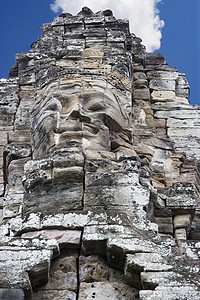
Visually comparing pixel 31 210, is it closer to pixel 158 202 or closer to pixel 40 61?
pixel 158 202

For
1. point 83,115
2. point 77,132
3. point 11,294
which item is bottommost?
point 11,294

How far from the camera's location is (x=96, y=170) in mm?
8266

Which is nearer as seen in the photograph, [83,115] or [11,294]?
[11,294]

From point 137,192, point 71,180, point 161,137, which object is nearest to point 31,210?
point 71,180

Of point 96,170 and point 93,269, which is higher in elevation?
point 96,170

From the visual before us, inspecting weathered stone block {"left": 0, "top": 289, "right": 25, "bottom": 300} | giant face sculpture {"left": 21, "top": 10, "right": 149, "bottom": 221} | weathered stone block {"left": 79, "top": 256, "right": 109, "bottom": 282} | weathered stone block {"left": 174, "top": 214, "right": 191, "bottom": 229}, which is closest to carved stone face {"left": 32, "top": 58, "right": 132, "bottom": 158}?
giant face sculpture {"left": 21, "top": 10, "right": 149, "bottom": 221}

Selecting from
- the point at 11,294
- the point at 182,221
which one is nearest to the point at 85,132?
the point at 182,221

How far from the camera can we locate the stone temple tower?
683cm

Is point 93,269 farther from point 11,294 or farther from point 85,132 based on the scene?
point 85,132

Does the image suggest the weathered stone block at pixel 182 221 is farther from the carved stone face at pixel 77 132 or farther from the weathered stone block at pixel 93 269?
the weathered stone block at pixel 93 269

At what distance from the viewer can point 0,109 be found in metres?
11.0

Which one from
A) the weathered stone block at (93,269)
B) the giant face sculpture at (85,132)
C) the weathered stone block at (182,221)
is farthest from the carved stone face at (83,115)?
the weathered stone block at (93,269)

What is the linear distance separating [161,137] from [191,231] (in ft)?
7.38

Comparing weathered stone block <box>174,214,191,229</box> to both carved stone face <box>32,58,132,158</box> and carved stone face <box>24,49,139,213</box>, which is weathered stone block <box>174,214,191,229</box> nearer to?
carved stone face <box>24,49,139,213</box>
